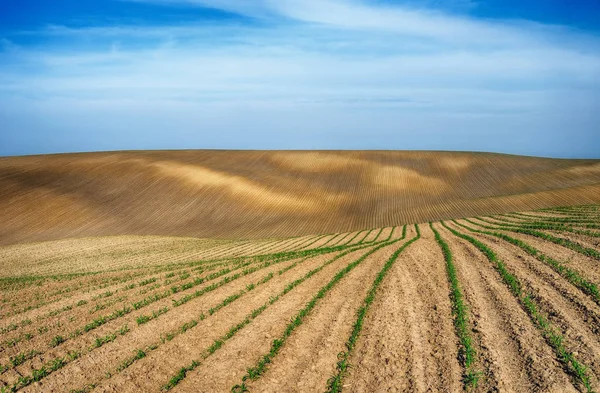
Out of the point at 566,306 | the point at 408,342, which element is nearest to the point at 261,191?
the point at 566,306

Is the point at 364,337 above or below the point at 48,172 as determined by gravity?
below

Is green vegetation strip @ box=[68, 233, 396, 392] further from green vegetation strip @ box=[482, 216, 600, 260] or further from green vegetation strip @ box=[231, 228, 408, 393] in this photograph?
green vegetation strip @ box=[482, 216, 600, 260]

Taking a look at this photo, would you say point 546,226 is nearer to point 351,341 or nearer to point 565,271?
point 565,271

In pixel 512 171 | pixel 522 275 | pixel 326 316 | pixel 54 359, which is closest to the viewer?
pixel 54 359

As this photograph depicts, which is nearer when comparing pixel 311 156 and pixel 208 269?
pixel 208 269

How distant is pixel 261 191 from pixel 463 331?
4957 cm

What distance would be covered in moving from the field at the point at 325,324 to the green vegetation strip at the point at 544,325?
45mm

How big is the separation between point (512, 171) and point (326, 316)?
6455 centimetres

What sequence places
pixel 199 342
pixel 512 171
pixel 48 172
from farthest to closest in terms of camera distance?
pixel 512 171
pixel 48 172
pixel 199 342

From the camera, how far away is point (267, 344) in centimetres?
1223

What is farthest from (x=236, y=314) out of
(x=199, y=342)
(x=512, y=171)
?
(x=512, y=171)

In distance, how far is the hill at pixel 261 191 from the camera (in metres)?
48.4

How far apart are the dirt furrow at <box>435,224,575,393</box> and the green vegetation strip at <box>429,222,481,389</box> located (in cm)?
19

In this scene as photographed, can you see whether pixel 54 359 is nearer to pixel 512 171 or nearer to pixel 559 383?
pixel 559 383
